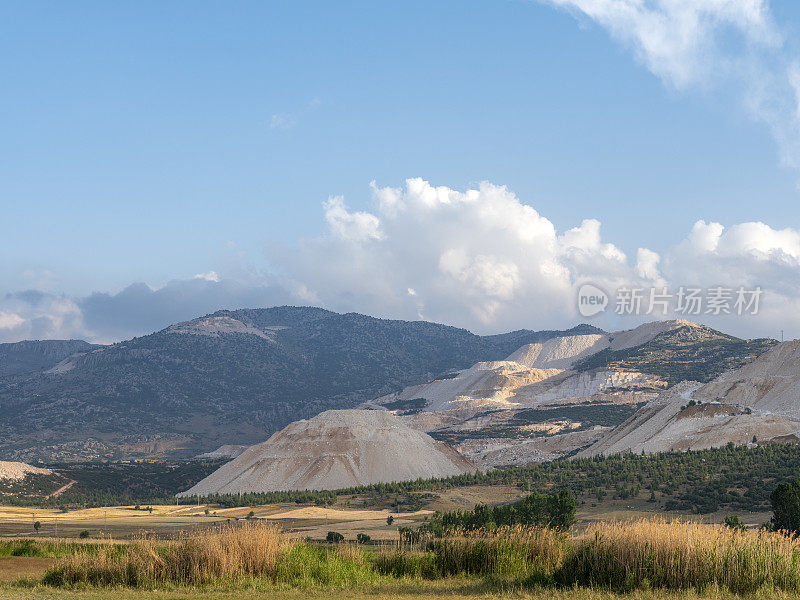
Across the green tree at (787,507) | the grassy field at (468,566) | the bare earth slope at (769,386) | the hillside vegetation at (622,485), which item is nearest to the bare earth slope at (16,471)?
the hillside vegetation at (622,485)

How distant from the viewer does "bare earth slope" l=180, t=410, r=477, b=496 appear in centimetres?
12550

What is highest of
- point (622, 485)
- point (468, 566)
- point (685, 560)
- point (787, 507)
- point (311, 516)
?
point (685, 560)

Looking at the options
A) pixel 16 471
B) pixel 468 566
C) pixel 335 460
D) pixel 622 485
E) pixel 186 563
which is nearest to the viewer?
pixel 186 563

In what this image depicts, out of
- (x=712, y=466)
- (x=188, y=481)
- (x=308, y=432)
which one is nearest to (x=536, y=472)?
(x=712, y=466)

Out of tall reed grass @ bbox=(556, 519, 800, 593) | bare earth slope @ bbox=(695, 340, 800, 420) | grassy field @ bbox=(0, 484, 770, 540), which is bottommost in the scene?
grassy field @ bbox=(0, 484, 770, 540)

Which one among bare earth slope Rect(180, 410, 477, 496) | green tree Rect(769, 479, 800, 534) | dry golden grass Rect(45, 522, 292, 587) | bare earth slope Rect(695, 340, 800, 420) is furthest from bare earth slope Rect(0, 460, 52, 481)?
green tree Rect(769, 479, 800, 534)

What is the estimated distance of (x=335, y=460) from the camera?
130m

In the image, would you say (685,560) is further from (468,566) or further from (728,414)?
(728,414)

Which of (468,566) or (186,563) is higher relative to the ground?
(186,563)

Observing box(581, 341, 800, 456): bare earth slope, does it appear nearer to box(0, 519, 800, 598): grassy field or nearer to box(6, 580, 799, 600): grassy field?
box(0, 519, 800, 598): grassy field

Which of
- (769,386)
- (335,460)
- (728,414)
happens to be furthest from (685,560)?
(769,386)

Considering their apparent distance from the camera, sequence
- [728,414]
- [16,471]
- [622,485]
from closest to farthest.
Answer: [622,485], [728,414], [16,471]

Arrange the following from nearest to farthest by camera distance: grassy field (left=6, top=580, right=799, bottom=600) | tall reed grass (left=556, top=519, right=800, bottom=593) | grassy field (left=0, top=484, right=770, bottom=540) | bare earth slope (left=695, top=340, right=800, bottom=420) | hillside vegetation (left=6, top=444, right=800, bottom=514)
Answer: grassy field (left=6, top=580, right=799, bottom=600) → tall reed grass (left=556, top=519, right=800, bottom=593) → grassy field (left=0, top=484, right=770, bottom=540) → hillside vegetation (left=6, top=444, right=800, bottom=514) → bare earth slope (left=695, top=340, right=800, bottom=420)

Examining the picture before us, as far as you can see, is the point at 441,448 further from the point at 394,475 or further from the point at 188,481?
the point at 188,481
